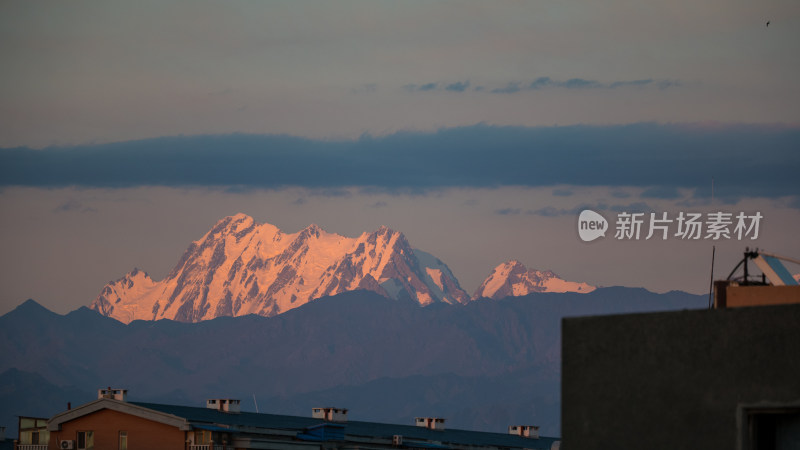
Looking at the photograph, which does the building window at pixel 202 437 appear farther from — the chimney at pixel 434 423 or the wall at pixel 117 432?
the chimney at pixel 434 423

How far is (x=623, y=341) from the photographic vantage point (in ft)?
107

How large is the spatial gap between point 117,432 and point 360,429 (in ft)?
72.9

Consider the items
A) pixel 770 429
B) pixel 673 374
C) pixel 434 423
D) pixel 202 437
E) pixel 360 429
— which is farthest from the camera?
Answer: pixel 434 423

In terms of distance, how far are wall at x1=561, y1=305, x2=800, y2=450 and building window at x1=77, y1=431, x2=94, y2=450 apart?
5526 cm

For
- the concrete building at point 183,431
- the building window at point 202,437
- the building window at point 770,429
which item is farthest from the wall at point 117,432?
the building window at point 770,429

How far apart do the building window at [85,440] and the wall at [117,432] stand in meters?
0.22

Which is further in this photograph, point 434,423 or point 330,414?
point 434,423

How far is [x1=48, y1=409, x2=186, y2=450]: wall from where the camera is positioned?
81.6 meters

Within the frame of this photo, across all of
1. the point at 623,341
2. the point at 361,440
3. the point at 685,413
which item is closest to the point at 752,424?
the point at 685,413

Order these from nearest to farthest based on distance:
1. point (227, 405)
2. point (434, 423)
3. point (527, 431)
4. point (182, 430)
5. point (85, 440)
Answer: point (182, 430) → point (85, 440) → point (227, 405) → point (434, 423) → point (527, 431)

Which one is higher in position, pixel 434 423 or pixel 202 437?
pixel 434 423

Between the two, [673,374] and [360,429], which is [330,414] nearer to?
[360,429]

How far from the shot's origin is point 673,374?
31.6 m

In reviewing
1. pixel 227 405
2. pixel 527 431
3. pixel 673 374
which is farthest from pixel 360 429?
pixel 673 374
